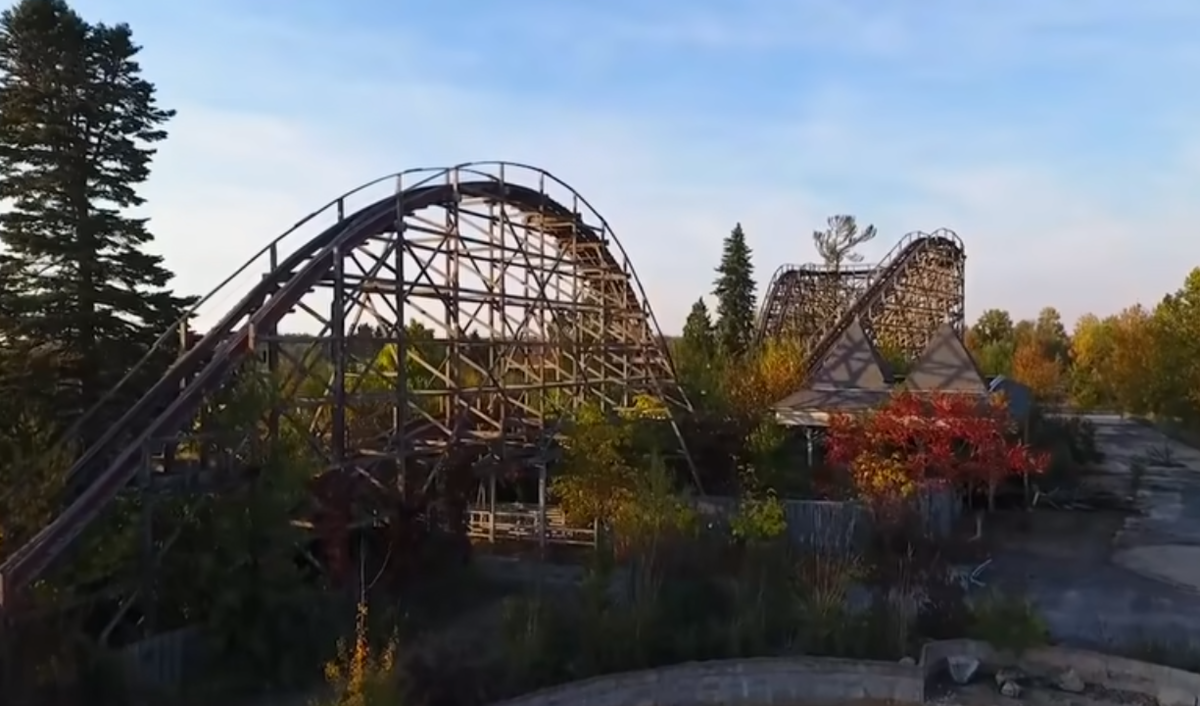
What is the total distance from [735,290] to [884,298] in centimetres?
1134

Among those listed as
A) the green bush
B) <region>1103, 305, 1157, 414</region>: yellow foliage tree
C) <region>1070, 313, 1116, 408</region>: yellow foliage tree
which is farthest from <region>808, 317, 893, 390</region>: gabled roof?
<region>1070, 313, 1116, 408</region>: yellow foliage tree

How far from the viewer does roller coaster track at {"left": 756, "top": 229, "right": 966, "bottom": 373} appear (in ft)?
107

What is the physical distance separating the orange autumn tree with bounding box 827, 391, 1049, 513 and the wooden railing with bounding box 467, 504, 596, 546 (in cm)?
461

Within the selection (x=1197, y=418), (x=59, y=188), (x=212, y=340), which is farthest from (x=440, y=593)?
(x=1197, y=418)

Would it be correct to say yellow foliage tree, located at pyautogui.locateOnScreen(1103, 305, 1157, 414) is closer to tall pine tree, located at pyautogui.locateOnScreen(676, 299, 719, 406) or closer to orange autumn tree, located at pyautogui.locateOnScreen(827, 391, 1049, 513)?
tall pine tree, located at pyautogui.locateOnScreen(676, 299, 719, 406)

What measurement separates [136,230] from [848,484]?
492 inches

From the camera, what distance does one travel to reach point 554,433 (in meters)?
16.8

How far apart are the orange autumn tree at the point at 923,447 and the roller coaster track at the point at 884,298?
584 inches

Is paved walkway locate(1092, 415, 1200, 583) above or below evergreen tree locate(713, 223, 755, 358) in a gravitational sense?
below

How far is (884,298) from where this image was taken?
1270 inches

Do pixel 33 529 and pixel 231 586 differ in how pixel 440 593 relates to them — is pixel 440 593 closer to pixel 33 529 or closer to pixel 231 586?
pixel 231 586

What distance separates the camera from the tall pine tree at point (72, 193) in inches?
602

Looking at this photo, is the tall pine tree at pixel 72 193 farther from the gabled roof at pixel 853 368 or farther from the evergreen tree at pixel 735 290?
the evergreen tree at pixel 735 290

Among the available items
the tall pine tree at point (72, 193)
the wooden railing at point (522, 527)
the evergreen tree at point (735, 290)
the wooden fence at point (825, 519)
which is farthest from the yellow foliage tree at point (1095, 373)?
the tall pine tree at point (72, 193)
